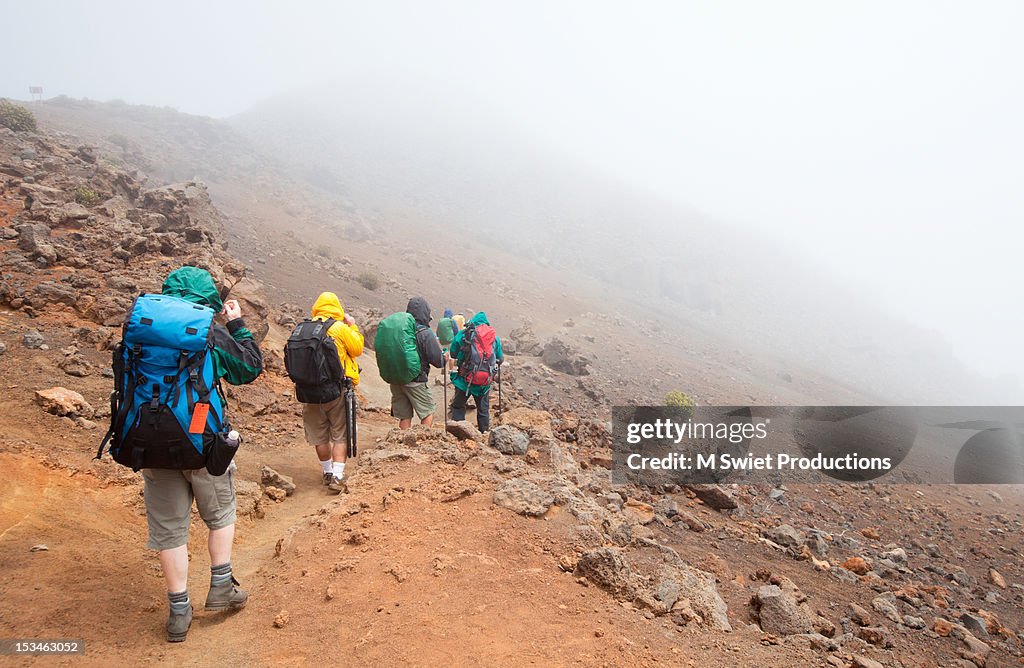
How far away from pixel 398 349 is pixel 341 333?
993 millimetres

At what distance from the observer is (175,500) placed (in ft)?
10.2

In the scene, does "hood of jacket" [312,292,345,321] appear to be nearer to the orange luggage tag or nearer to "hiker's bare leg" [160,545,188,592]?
the orange luggage tag

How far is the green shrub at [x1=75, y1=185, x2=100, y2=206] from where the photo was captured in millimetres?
11109

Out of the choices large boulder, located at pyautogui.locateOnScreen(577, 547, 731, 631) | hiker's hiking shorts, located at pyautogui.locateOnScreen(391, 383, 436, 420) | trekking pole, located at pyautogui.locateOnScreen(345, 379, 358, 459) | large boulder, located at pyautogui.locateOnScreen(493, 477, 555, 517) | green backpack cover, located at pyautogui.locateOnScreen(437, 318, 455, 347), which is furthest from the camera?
green backpack cover, located at pyautogui.locateOnScreen(437, 318, 455, 347)

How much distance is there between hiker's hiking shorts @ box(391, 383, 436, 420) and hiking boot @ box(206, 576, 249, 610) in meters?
3.37

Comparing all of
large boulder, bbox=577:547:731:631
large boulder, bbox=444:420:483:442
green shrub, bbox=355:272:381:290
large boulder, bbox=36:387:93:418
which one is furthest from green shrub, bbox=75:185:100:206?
green shrub, bbox=355:272:381:290

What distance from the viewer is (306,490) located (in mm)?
5855

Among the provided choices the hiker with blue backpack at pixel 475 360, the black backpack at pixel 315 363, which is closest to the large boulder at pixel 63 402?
the black backpack at pixel 315 363

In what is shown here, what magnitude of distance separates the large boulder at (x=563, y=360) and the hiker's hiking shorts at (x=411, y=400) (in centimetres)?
961

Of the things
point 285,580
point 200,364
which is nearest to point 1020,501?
point 285,580

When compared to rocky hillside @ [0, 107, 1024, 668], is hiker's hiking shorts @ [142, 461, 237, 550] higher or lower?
higher

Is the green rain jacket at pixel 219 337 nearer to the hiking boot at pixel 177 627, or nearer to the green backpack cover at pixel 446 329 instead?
the hiking boot at pixel 177 627

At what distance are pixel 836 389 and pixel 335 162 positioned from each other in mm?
53450

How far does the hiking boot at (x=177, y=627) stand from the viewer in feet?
10.0
